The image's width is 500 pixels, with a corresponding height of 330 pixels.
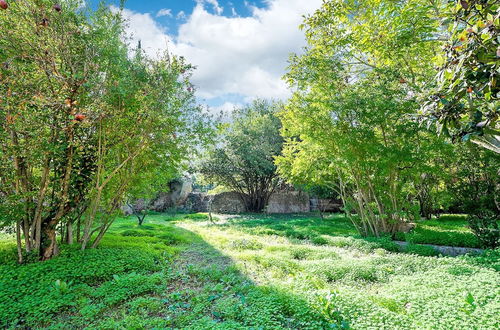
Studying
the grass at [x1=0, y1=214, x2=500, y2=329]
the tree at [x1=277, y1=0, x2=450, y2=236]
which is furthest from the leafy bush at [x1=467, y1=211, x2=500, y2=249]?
the tree at [x1=277, y1=0, x2=450, y2=236]

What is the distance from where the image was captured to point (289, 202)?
25.5m

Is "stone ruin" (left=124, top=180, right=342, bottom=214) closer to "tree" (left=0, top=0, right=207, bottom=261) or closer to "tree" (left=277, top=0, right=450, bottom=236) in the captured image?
"tree" (left=277, top=0, right=450, bottom=236)

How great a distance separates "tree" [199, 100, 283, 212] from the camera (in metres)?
21.6

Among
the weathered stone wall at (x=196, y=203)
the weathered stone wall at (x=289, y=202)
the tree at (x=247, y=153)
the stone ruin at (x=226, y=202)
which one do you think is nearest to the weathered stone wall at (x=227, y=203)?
the stone ruin at (x=226, y=202)

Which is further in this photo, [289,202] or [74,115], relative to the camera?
[289,202]

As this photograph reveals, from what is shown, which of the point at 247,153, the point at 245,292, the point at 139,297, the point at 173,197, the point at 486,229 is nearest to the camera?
the point at 139,297

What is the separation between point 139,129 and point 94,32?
7.21 ft

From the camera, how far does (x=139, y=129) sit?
253 inches

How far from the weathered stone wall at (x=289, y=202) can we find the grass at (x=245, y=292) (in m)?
18.1

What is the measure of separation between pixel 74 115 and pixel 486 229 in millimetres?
10432

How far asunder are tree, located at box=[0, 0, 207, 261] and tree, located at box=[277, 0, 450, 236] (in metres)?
4.06

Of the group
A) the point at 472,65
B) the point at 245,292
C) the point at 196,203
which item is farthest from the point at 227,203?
the point at 472,65

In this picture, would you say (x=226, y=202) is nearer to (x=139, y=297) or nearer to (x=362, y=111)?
(x=362, y=111)

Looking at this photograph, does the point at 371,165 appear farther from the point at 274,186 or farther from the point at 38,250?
the point at 274,186
